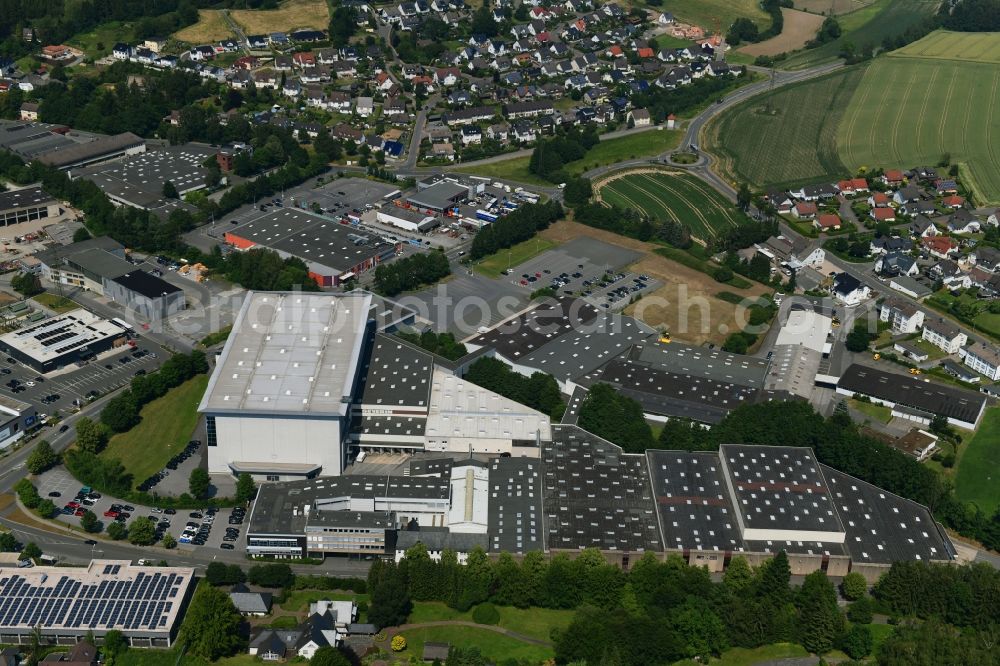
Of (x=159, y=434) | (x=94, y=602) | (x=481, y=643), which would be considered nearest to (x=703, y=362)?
(x=481, y=643)

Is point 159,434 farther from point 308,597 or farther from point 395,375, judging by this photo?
point 308,597

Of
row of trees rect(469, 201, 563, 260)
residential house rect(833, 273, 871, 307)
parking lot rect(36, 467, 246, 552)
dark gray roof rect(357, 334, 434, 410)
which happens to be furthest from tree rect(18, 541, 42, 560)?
residential house rect(833, 273, 871, 307)

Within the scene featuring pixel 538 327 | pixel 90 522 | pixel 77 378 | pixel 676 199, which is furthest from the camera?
pixel 676 199

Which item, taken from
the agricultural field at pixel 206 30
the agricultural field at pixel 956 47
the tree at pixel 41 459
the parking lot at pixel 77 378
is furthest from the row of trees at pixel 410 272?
the agricultural field at pixel 956 47

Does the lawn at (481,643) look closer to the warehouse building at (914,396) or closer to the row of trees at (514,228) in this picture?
the warehouse building at (914,396)

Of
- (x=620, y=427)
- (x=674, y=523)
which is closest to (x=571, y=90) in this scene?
(x=620, y=427)

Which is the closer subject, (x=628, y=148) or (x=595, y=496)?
(x=595, y=496)
